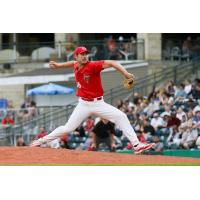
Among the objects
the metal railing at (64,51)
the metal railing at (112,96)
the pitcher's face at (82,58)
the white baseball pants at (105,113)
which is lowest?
the metal railing at (112,96)

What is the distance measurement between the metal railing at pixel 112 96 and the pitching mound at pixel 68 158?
11675mm

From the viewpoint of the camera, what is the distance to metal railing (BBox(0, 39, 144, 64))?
112 ft

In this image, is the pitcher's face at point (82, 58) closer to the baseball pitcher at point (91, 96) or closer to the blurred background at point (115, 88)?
the baseball pitcher at point (91, 96)

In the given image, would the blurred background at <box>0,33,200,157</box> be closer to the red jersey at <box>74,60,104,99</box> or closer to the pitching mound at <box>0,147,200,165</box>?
the pitching mound at <box>0,147,200,165</box>

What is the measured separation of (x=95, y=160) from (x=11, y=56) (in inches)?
770

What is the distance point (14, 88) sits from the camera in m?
36.0

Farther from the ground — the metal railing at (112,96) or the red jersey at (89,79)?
the red jersey at (89,79)

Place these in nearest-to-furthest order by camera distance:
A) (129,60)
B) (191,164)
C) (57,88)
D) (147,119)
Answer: (191,164)
(147,119)
(57,88)
(129,60)

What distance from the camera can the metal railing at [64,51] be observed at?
34188mm

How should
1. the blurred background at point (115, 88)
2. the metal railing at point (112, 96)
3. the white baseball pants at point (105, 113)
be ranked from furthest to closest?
the metal railing at point (112, 96) → the blurred background at point (115, 88) → the white baseball pants at point (105, 113)

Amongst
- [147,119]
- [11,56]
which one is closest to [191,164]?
[147,119]

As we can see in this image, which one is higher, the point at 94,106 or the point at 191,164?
the point at 94,106

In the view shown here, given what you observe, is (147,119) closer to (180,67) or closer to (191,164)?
(180,67)

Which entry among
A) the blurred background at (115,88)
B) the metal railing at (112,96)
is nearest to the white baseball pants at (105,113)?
the blurred background at (115,88)
